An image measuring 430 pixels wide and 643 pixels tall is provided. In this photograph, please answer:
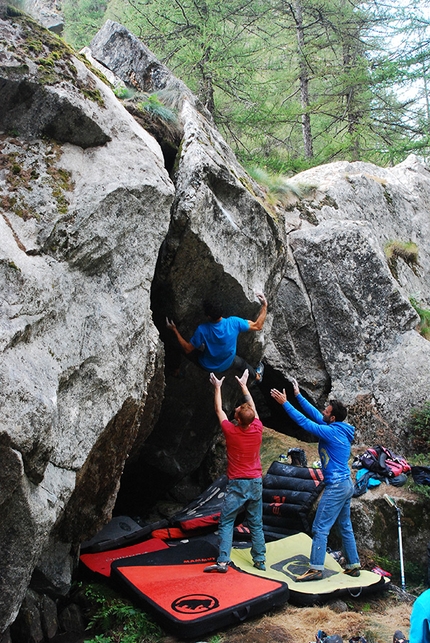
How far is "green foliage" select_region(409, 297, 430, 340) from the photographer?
12.2m

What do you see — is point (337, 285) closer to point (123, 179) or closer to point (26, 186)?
point (123, 179)

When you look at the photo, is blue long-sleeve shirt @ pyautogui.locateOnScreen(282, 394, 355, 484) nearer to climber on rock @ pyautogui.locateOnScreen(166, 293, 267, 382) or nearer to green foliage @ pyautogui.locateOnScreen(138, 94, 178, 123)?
climber on rock @ pyautogui.locateOnScreen(166, 293, 267, 382)

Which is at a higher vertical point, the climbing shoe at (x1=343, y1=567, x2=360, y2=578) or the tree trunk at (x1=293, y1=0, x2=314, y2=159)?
the tree trunk at (x1=293, y1=0, x2=314, y2=159)

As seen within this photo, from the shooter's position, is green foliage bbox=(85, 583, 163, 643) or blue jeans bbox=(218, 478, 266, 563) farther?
blue jeans bbox=(218, 478, 266, 563)

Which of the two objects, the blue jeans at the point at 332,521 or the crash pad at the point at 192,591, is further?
the blue jeans at the point at 332,521

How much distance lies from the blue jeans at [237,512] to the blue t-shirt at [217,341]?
2022 millimetres

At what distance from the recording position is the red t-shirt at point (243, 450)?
253 inches

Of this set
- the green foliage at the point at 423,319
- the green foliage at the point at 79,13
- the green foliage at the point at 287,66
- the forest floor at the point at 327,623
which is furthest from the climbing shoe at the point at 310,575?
the green foliage at the point at 79,13

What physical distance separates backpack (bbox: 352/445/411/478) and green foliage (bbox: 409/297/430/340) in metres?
4.17

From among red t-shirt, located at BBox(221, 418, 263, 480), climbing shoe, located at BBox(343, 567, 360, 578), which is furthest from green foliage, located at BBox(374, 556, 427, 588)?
red t-shirt, located at BBox(221, 418, 263, 480)

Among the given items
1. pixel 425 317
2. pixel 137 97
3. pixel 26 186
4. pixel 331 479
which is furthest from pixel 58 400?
pixel 425 317

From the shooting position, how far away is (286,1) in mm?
17875

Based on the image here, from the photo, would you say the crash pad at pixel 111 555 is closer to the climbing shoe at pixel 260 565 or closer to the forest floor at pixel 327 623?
the forest floor at pixel 327 623

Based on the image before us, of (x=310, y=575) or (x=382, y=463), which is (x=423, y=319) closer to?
(x=382, y=463)
